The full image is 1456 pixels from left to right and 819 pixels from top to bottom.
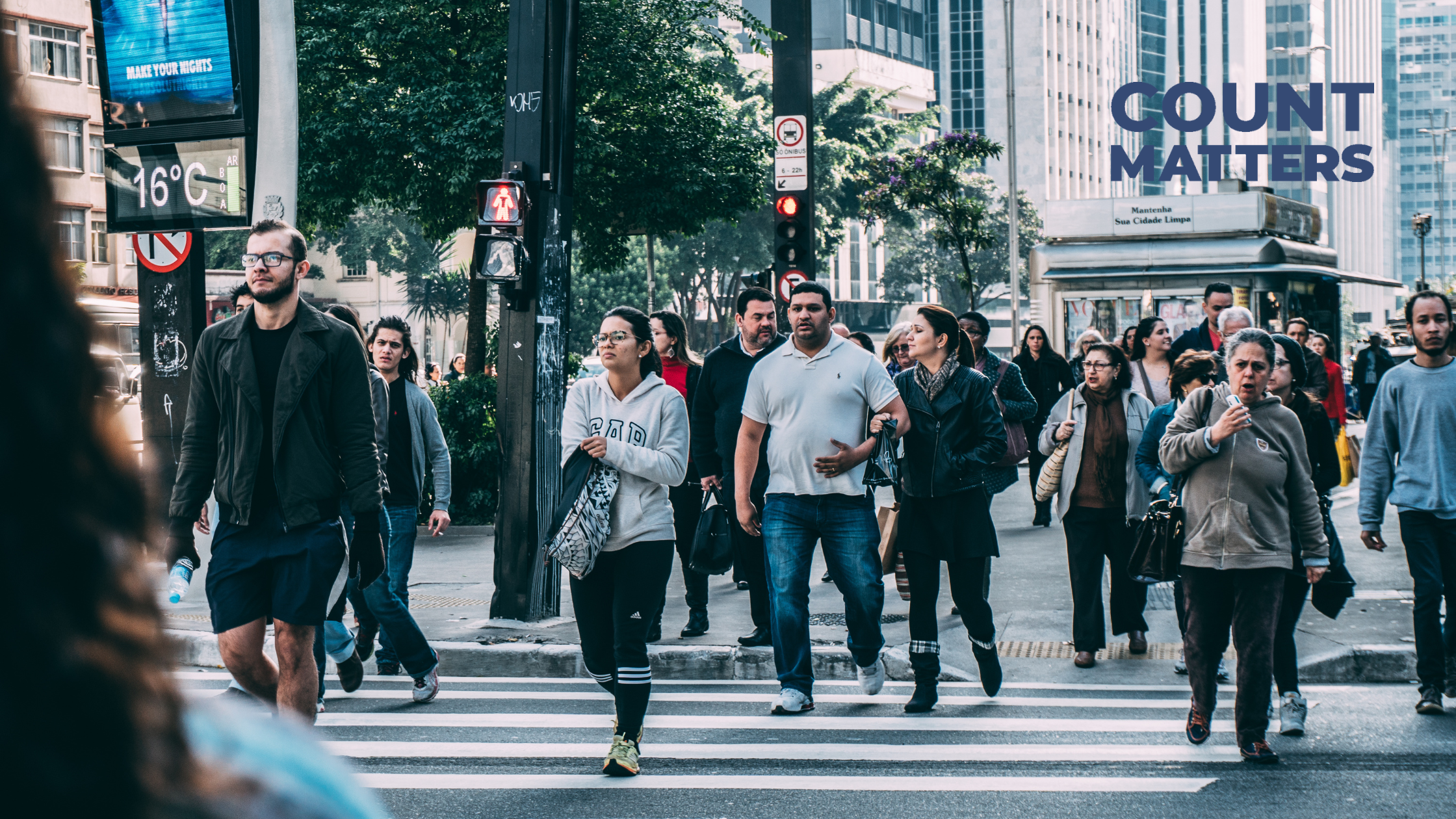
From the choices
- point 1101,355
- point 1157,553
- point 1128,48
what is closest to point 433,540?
point 1101,355

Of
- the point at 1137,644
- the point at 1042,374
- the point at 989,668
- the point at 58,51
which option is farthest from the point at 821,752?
the point at 58,51

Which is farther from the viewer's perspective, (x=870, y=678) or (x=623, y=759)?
(x=870, y=678)

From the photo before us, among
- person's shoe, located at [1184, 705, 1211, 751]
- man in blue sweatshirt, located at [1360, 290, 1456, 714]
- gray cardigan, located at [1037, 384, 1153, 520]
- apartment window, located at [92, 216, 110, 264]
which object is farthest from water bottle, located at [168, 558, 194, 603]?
apartment window, located at [92, 216, 110, 264]

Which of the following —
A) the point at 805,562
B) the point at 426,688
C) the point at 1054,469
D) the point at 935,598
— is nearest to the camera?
the point at 805,562

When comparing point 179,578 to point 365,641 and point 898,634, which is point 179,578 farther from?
point 898,634

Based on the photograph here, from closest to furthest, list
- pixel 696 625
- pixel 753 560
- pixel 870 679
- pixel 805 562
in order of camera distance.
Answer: pixel 805 562 < pixel 870 679 < pixel 753 560 < pixel 696 625

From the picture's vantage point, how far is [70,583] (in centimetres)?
68

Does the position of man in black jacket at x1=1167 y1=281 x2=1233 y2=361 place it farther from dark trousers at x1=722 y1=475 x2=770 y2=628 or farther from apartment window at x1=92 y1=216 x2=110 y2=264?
apartment window at x1=92 y1=216 x2=110 y2=264

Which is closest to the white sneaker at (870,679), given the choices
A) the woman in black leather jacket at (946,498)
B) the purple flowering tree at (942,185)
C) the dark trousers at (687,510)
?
the woman in black leather jacket at (946,498)

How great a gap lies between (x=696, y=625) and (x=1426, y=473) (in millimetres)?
3954

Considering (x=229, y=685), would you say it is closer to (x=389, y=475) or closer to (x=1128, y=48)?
(x=389, y=475)

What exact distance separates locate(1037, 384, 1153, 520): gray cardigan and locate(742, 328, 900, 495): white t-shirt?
180 centimetres

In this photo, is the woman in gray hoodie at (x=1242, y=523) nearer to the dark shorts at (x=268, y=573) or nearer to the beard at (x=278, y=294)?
the dark shorts at (x=268, y=573)

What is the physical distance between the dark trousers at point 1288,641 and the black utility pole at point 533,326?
4.29 meters
